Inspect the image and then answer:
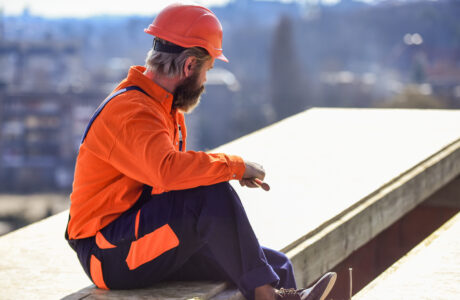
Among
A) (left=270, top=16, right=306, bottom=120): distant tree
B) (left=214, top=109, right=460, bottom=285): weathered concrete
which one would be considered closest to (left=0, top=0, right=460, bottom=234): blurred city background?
(left=270, top=16, right=306, bottom=120): distant tree

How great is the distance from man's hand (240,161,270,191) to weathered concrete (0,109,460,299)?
48 cm

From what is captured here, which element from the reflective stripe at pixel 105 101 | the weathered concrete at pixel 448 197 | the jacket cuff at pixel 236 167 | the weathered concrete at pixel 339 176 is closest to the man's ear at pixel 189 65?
the reflective stripe at pixel 105 101

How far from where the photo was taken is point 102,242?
2.12m

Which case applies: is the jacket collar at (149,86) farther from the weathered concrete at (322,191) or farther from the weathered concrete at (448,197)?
the weathered concrete at (448,197)

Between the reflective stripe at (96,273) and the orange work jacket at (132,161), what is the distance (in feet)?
0.29

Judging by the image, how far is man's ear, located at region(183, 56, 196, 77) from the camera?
2.09 meters

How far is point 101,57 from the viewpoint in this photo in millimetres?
130500

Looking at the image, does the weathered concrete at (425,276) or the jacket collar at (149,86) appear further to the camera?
the weathered concrete at (425,276)

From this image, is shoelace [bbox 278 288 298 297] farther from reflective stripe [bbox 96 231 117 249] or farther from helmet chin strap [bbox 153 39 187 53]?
helmet chin strap [bbox 153 39 187 53]

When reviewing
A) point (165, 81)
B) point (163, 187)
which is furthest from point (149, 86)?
point (163, 187)

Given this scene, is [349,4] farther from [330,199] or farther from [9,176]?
[330,199]

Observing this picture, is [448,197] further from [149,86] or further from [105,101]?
[105,101]

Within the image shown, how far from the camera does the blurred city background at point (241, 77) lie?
7656 cm

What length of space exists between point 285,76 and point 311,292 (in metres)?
81.1
